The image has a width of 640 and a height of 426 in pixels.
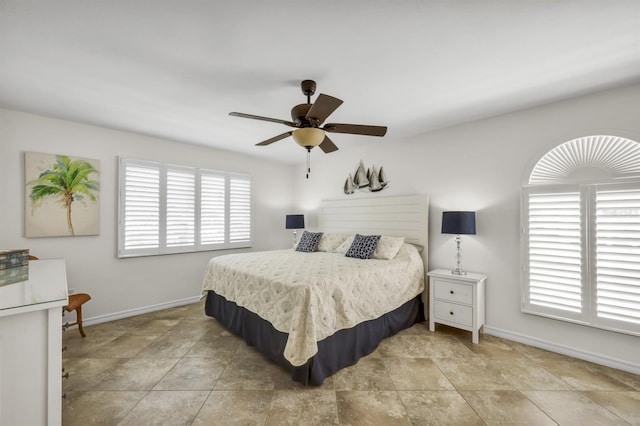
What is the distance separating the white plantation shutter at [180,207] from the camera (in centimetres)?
384

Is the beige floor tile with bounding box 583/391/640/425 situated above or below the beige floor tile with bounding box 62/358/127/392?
above

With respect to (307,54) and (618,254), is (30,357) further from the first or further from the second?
(618,254)

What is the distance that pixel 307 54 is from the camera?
1849mm

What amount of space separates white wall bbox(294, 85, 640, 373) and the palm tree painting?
10.9 feet

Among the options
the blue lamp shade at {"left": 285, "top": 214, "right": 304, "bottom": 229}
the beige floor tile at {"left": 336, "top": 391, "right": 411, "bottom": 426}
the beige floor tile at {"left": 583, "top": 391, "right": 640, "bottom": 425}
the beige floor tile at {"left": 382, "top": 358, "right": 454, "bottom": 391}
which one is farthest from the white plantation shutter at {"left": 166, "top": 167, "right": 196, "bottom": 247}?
the beige floor tile at {"left": 583, "top": 391, "right": 640, "bottom": 425}

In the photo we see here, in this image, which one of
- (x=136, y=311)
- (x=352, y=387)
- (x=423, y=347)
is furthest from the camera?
(x=136, y=311)

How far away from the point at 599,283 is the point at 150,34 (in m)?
4.19

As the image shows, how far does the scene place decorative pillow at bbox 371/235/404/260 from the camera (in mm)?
3234

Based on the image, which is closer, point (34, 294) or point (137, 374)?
point (34, 294)

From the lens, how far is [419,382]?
2.10m

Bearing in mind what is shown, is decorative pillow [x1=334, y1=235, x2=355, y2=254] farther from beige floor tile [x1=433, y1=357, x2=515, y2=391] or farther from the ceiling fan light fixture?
the ceiling fan light fixture

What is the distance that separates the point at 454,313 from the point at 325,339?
1.69 meters

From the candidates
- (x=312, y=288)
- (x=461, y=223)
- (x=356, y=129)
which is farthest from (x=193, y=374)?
(x=461, y=223)

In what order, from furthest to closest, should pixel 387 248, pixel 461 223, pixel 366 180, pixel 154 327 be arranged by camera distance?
1. pixel 366 180
2. pixel 387 248
3. pixel 154 327
4. pixel 461 223
